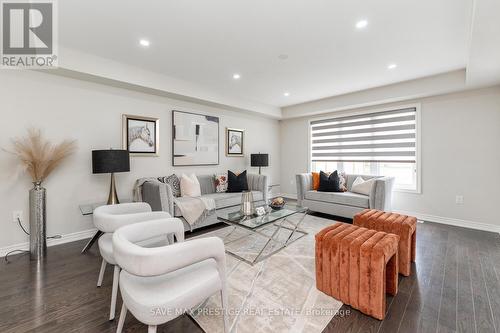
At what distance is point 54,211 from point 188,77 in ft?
9.27

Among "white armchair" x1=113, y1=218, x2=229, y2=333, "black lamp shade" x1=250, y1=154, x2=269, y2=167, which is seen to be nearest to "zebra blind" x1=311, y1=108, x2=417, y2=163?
"black lamp shade" x1=250, y1=154, x2=269, y2=167

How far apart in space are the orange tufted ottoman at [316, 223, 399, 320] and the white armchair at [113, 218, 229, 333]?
0.96 metres

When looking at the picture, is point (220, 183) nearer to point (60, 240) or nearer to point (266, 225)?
point (266, 225)

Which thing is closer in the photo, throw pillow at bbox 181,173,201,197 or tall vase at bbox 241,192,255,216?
tall vase at bbox 241,192,255,216

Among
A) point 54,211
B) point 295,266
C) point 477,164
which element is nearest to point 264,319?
point 295,266

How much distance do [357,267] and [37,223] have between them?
352cm

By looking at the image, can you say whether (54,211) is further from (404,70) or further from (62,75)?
(404,70)

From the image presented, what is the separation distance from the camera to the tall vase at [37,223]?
265 centimetres

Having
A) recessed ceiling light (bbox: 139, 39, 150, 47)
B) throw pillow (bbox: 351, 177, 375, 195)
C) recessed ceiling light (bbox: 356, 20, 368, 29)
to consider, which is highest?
recessed ceiling light (bbox: 139, 39, 150, 47)

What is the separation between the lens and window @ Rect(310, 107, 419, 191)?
4.36 m

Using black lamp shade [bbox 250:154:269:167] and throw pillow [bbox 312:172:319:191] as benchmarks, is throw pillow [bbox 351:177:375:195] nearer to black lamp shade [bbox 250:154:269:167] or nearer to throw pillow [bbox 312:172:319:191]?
throw pillow [bbox 312:172:319:191]

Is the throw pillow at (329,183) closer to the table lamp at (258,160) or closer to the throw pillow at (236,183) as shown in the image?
the table lamp at (258,160)

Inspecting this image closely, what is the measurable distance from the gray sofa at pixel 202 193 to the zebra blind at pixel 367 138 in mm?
2081

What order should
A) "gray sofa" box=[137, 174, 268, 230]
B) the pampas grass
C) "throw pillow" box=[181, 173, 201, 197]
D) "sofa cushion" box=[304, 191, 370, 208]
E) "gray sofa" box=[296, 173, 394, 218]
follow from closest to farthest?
the pampas grass → "gray sofa" box=[137, 174, 268, 230] → "gray sofa" box=[296, 173, 394, 218] → "sofa cushion" box=[304, 191, 370, 208] → "throw pillow" box=[181, 173, 201, 197]
